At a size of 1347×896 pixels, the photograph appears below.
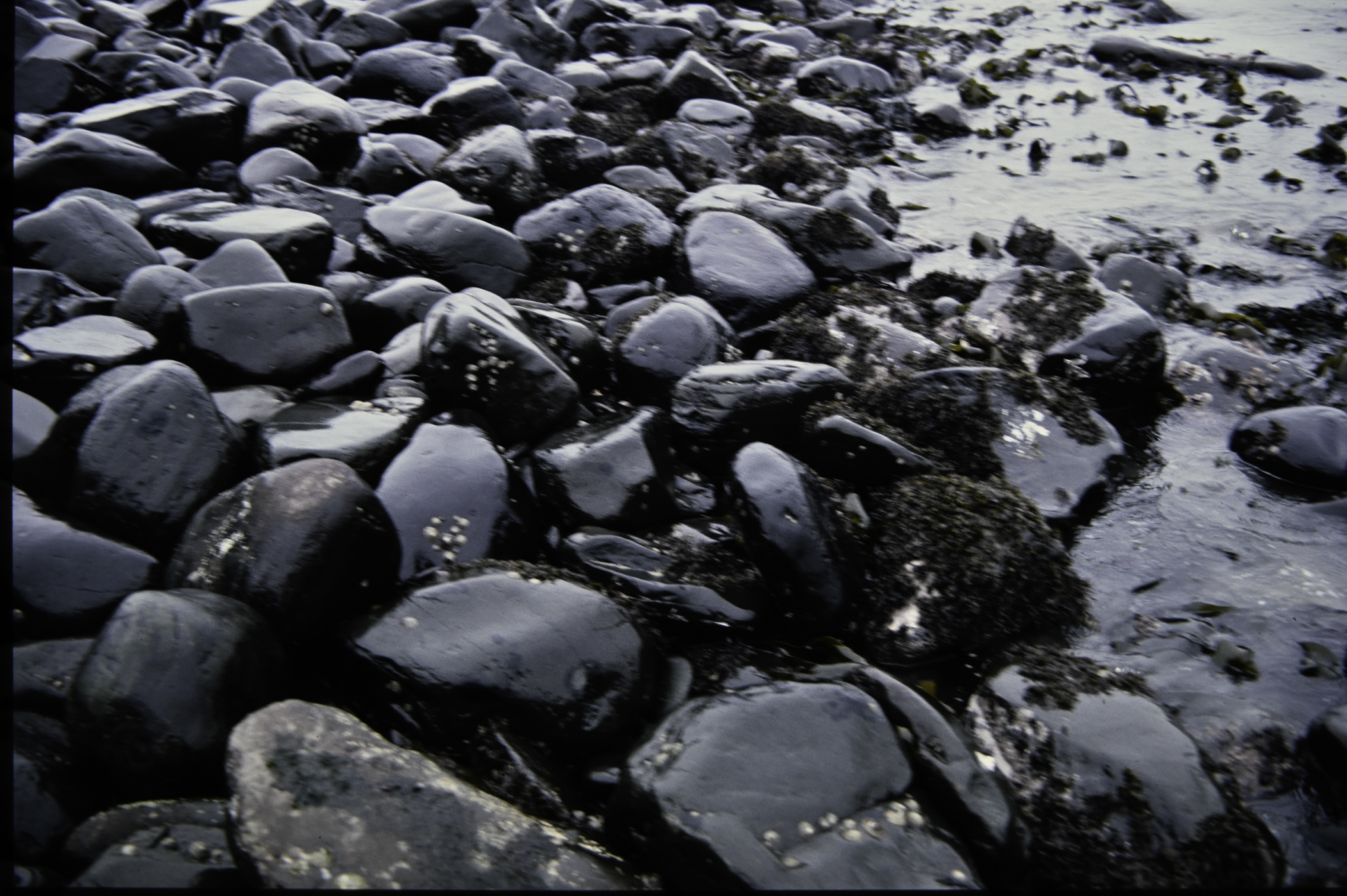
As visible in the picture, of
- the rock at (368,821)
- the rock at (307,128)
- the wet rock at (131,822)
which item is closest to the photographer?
the rock at (368,821)

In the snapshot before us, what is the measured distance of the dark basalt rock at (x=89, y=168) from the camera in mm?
4438

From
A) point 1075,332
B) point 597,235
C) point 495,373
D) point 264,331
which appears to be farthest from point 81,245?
point 1075,332

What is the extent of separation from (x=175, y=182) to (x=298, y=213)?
135 cm

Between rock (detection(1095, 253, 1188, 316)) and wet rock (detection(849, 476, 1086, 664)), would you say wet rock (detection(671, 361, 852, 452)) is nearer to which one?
wet rock (detection(849, 476, 1086, 664))

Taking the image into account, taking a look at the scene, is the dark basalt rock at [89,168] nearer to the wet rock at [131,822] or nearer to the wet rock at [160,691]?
the wet rock at [160,691]

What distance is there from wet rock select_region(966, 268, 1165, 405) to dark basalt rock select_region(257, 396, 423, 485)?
2.85 metres

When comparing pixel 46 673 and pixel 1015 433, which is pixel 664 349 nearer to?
pixel 1015 433

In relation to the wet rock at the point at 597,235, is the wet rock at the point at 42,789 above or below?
below

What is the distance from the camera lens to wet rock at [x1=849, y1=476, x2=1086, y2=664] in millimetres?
2635

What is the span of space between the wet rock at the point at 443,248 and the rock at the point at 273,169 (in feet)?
3.94

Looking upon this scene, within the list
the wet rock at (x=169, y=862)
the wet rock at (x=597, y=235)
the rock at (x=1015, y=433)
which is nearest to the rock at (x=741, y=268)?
the wet rock at (x=597, y=235)

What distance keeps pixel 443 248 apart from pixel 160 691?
8.72 feet

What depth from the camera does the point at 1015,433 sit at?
336 centimetres

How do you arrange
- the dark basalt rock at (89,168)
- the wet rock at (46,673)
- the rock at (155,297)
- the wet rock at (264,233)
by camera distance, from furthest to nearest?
1. the dark basalt rock at (89,168)
2. the wet rock at (264,233)
3. the rock at (155,297)
4. the wet rock at (46,673)
